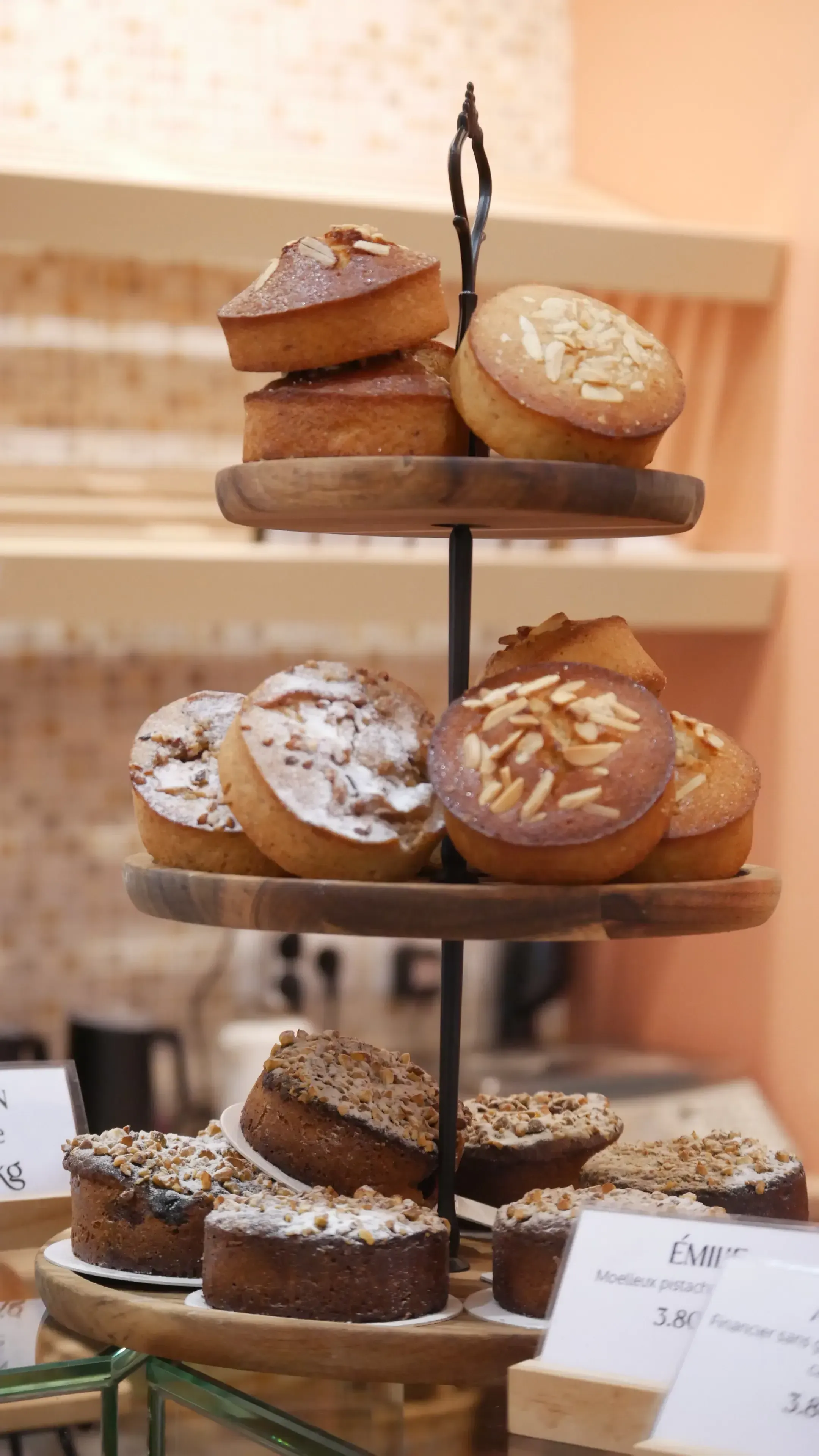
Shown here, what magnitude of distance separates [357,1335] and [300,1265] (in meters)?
0.06

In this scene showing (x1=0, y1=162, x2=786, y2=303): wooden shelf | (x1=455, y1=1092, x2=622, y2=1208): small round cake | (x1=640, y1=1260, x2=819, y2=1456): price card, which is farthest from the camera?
(x1=0, y1=162, x2=786, y2=303): wooden shelf

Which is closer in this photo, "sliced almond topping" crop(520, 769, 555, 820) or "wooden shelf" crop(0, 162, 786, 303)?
"sliced almond topping" crop(520, 769, 555, 820)

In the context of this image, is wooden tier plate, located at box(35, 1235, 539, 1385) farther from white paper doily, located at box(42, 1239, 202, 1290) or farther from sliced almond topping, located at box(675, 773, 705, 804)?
sliced almond topping, located at box(675, 773, 705, 804)

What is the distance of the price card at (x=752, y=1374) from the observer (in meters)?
0.74

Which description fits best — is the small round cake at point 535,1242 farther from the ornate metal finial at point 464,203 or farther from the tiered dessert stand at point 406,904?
the ornate metal finial at point 464,203

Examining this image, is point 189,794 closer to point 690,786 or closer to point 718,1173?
point 690,786

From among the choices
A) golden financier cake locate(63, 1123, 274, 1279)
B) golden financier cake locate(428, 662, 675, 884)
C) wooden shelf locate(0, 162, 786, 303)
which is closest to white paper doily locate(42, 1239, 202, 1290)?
golden financier cake locate(63, 1123, 274, 1279)

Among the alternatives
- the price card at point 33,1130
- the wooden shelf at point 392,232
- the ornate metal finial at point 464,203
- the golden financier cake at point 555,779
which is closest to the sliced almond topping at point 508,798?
the golden financier cake at point 555,779

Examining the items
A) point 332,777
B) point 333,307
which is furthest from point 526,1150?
point 333,307

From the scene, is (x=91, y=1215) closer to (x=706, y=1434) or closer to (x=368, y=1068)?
(x=368, y=1068)

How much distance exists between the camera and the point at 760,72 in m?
3.11

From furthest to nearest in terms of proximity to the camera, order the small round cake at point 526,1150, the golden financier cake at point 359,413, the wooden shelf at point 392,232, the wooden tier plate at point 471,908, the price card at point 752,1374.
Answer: the wooden shelf at point 392,232
the small round cake at point 526,1150
the golden financier cake at point 359,413
the wooden tier plate at point 471,908
the price card at point 752,1374

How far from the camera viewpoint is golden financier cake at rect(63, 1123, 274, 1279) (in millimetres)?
1071

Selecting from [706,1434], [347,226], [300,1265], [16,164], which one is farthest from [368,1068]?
[16,164]
